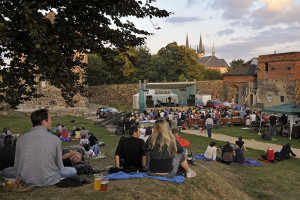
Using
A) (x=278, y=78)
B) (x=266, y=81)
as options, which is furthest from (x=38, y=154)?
(x=266, y=81)

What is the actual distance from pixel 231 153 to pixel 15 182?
885cm

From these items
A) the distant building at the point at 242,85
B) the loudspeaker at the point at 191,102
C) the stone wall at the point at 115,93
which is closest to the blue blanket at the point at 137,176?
the loudspeaker at the point at 191,102

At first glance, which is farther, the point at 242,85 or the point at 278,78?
the point at 242,85

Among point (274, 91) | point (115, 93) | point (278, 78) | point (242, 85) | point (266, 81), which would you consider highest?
point (278, 78)

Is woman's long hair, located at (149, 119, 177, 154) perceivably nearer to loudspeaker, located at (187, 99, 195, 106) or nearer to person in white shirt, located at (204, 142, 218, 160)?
person in white shirt, located at (204, 142, 218, 160)

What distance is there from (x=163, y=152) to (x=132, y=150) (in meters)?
0.83

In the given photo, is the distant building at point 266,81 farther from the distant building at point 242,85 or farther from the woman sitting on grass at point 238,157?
the woman sitting on grass at point 238,157

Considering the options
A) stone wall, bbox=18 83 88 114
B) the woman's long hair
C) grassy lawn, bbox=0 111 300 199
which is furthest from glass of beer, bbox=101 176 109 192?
stone wall, bbox=18 83 88 114

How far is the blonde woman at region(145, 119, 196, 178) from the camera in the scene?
6.09m

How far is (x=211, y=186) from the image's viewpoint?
736 cm

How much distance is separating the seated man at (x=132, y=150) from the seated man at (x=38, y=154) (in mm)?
1512

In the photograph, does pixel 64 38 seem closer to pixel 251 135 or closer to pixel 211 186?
pixel 211 186

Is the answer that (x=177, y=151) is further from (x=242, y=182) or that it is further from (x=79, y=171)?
(x=242, y=182)

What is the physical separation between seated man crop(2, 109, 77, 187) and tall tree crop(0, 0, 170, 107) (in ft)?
3.62
